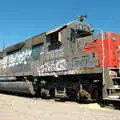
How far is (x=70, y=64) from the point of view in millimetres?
12867

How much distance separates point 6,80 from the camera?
19234mm

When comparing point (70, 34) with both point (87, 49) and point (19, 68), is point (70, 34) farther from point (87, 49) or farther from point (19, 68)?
point (19, 68)

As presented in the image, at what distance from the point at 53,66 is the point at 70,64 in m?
1.37

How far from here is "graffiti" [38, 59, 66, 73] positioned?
13323mm

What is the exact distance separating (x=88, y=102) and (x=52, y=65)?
2.95m

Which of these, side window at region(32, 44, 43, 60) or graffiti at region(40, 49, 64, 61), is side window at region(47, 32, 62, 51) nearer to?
graffiti at region(40, 49, 64, 61)

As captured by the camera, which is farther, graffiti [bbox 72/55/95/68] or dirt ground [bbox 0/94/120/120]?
graffiti [bbox 72/55/95/68]

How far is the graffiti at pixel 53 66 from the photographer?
13.3 metres

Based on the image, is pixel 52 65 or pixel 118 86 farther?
pixel 52 65

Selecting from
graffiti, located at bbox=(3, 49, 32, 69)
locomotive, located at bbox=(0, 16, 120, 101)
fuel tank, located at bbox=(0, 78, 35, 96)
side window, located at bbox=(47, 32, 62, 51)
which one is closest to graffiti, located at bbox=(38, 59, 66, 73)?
locomotive, located at bbox=(0, 16, 120, 101)

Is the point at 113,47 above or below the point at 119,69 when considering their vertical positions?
above

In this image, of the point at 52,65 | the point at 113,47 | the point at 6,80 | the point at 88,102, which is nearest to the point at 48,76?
the point at 52,65

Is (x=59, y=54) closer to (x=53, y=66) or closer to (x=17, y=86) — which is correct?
(x=53, y=66)

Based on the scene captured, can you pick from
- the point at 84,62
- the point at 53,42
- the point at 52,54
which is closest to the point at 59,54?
the point at 52,54
